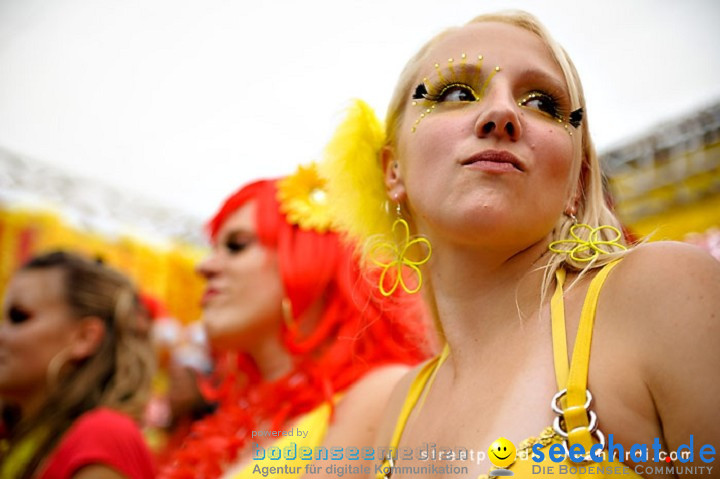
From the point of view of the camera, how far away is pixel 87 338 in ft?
9.73

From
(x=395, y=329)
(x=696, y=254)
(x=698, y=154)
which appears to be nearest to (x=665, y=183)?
(x=698, y=154)

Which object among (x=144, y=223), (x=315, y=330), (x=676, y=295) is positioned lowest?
(x=144, y=223)

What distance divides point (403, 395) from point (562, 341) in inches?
23.2

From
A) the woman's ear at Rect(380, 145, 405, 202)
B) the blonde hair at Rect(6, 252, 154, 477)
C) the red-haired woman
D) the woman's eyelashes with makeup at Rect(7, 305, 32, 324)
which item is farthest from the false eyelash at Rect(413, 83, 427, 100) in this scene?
the woman's eyelashes with makeup at Rect(7, 305, 32, 324)

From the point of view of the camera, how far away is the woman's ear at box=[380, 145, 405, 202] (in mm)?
1557

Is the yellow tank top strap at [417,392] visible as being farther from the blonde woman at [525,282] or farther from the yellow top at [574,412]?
the yellow top at [574,412]

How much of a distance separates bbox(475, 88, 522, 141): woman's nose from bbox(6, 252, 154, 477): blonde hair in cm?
218

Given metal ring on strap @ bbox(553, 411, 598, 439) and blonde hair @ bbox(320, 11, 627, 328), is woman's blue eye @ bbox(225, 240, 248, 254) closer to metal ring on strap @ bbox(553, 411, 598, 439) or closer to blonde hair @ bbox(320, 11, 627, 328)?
blonde hair @ bbox(320, 11, 627, 328)

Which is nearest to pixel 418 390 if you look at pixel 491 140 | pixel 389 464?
pixel 389 464

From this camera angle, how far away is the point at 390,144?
167cm

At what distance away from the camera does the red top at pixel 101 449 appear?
237 centimetres

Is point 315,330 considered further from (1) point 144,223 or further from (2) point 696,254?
(1) point 144,223

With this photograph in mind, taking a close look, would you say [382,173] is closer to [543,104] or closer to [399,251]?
[399,251]

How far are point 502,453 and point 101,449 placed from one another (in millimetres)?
1824
